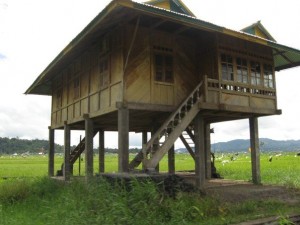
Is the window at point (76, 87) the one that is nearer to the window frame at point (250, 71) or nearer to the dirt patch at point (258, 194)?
the window frame at point (250, 71)

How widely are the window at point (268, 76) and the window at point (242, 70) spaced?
4.35 feet

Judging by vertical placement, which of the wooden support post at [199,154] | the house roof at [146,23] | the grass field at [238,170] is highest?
the house roof at [146,23]

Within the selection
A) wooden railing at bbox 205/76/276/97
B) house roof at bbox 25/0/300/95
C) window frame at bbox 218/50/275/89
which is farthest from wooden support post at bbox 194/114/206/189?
house roof at bbox 25/0/300/95

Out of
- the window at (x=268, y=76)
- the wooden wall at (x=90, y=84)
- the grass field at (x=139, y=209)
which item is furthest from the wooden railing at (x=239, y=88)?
the grass field at (x=139, y=209)

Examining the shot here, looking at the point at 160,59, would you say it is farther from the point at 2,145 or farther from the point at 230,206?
the point at 2,145

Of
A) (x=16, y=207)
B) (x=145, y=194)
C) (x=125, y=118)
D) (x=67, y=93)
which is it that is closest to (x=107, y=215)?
(x=145, y=194)

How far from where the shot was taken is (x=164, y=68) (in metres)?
14.1

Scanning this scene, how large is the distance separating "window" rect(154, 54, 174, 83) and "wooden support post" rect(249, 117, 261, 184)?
199 inches

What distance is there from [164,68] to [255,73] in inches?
177

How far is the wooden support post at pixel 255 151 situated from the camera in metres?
16.4

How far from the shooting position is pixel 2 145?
193 metres

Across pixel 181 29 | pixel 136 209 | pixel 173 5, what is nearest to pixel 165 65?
pixel 181 29

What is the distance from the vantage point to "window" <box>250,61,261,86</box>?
15969 mm

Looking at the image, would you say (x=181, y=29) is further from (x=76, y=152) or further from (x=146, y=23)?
(x=76, y=152)
